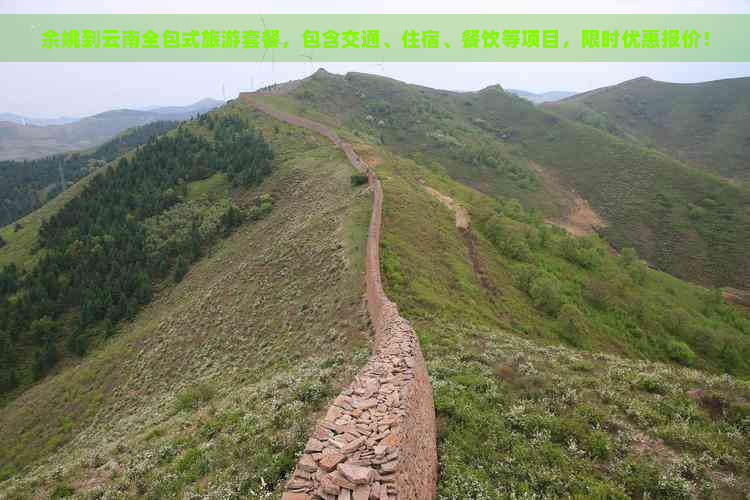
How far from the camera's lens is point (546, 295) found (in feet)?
94.5

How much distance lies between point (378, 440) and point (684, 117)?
174 metres

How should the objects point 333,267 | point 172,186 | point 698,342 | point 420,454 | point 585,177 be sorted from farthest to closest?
point 585,177 → point 172,186 → point 698,342 → point 333,267 → point 420,454

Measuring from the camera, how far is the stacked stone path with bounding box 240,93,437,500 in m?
5.80

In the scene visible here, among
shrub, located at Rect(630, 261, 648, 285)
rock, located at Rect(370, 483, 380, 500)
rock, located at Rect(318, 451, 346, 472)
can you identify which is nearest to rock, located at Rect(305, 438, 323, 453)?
rock, located at Rect(318, 451, 346, 472)

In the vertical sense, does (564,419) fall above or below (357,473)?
below

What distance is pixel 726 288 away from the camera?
52.9 metres

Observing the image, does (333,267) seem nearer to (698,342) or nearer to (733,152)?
(698,342)

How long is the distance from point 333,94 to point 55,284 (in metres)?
80.0

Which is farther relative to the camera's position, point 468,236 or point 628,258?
point 628,258

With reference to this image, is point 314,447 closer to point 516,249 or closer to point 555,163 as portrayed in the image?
point 516,249

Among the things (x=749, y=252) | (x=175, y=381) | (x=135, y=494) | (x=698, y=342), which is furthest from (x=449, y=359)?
(x=749, y=252)

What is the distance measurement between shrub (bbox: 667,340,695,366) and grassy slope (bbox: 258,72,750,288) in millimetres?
35996

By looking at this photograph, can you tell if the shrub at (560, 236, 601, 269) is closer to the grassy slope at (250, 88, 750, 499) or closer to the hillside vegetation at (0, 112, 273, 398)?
the grassy slope at (250, 88, 750, 499)

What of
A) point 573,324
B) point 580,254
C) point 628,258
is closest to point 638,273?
point 628,258
